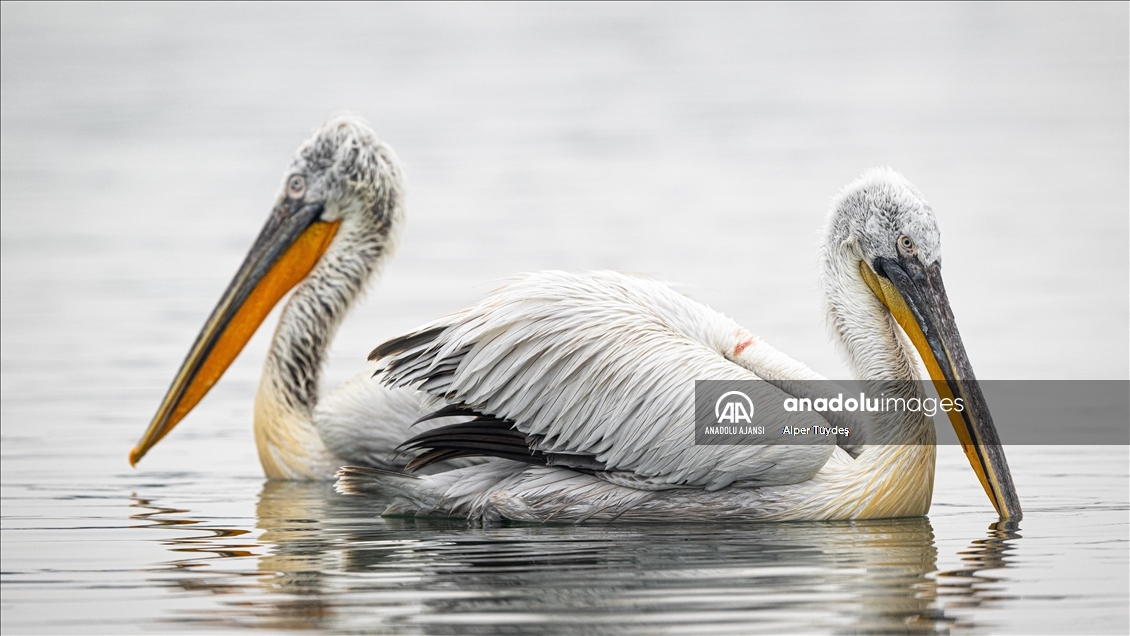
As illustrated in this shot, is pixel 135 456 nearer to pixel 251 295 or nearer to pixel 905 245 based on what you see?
pixel 251 295

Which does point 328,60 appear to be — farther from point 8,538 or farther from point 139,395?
point 8,538

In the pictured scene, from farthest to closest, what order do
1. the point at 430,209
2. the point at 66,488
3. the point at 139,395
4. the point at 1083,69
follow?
the point at 1083,69 < the point at 430,209 < the point at 139,395 < the point at 66,488

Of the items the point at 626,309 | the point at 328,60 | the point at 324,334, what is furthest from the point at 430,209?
the point at 328,60

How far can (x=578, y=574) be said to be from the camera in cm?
523

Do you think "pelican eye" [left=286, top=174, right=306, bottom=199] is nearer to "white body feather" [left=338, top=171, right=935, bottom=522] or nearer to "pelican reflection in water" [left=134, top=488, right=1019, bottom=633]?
"white body feather" [left=338, top=171, right=935, bottom=522]

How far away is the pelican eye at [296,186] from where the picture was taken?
26.3 feet

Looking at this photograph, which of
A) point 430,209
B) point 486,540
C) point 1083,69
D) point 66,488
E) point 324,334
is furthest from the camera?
point 1083,69

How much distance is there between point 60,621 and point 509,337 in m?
2.00

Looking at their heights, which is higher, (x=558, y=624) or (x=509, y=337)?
(x=509, y=337)

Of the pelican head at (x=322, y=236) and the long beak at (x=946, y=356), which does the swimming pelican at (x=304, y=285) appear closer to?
the pelican head at (x=322, y=236)

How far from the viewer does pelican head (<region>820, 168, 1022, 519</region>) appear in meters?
6.07

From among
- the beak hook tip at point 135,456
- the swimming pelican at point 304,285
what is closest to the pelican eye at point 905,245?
the swimming pelican at point 304,285

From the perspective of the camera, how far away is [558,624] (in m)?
4.59

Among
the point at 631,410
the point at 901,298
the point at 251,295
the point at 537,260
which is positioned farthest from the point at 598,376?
the point at 537,260
